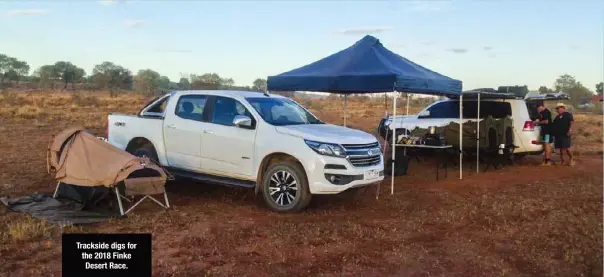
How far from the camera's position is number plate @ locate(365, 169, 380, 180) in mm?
7828

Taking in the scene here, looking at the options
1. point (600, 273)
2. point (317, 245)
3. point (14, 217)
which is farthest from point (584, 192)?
point (14, 217)

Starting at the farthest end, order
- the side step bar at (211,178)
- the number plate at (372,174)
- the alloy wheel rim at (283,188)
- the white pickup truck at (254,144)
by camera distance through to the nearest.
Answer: the side step bar at (211,178) → the number plate at (372,174) → the alloy wheel rim at (283,188) → the white pickup truck at (254,144)

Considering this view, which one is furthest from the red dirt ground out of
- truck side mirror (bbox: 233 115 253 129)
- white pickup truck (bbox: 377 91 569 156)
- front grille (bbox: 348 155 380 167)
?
white pickup truck (bbox: 377 91 569 156)

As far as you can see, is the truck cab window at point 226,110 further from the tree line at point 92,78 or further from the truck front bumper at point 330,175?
the tree line at point 92,78

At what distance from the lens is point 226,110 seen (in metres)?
8.52

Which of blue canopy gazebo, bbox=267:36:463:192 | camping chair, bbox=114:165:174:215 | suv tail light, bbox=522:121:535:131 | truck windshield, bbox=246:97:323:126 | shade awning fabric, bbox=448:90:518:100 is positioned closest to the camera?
camping chair, bbox=114:165:174:215

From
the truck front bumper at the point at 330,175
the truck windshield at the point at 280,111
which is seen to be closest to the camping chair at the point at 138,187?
the truck windshield at the point at 280,111

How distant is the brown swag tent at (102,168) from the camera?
726cm

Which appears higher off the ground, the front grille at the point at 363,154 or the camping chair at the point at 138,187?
the front grille at the point at 363,154

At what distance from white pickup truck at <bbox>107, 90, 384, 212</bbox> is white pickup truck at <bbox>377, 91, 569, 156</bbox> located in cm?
460

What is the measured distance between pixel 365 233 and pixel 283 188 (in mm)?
1505

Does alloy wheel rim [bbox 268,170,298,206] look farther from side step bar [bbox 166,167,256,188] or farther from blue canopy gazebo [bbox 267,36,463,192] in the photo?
blue canopy gazebo [bbox 267,36,463,192]

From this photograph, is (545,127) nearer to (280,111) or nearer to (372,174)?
(372,174)

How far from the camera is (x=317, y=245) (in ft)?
20.1
